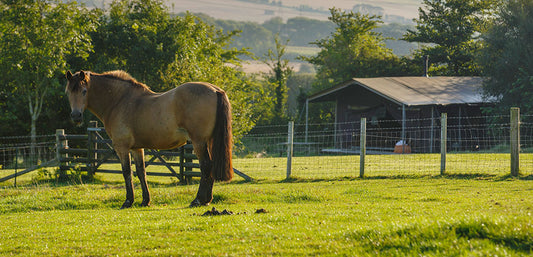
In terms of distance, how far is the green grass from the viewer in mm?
5762

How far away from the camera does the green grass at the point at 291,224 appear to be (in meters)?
5.76

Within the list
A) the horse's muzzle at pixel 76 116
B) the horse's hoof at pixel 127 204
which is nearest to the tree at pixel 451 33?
the horse's hoof at pixel 127 204

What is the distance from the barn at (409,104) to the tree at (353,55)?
1463cm

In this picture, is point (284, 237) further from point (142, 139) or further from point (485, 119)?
point (485, 119)

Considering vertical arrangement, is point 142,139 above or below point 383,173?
above

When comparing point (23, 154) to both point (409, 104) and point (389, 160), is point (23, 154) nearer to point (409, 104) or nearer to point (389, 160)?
point (389, 160)

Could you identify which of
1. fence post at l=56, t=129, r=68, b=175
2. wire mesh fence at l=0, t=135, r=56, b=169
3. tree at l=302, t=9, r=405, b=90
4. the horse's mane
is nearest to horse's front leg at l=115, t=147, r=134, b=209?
the horse's mane

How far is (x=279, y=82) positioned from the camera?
52.6 metres

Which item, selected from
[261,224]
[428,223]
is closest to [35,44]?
[261,224]

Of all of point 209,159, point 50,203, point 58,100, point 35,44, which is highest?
point 35,44

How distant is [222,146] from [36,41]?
20.4m

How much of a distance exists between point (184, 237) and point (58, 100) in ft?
86.9

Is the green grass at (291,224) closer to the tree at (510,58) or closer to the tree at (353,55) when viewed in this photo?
the tree at (510,58)

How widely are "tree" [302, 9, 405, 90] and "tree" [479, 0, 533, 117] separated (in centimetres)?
1818
